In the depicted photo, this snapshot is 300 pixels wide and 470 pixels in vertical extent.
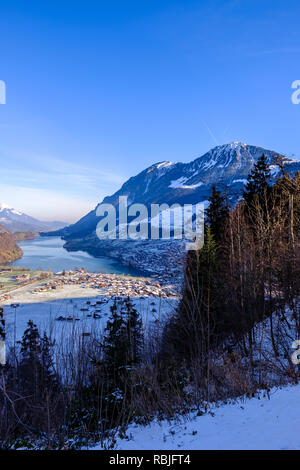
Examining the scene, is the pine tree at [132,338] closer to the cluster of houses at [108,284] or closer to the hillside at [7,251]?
the cluster of houses at [108,284]

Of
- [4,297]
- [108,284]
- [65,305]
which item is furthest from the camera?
[108,284]

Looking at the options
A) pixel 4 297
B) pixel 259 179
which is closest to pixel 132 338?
pixel 259 179

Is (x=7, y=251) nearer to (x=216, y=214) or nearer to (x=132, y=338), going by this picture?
(x=216, y=214)

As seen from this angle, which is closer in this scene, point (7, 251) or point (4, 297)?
point (4, 297)

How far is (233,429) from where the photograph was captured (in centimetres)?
370

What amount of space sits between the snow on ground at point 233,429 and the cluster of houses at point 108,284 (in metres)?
36.4

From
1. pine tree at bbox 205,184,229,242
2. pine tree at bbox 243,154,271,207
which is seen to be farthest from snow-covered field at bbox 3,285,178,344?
pine tree at bbox 243,154,271,207

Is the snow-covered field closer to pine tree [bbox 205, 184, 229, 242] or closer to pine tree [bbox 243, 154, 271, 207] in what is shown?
pine tree [bbox 205, 184, 229, 242]

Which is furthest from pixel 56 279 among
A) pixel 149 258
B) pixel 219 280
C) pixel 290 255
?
pixel 290 255

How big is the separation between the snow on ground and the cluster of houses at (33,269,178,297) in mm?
36444

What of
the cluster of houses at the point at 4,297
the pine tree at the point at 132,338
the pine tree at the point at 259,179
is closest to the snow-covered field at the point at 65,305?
the cluster of houses at the point at 4,297

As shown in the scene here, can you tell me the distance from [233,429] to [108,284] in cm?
4741

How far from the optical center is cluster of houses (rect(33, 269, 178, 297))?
139 ft
